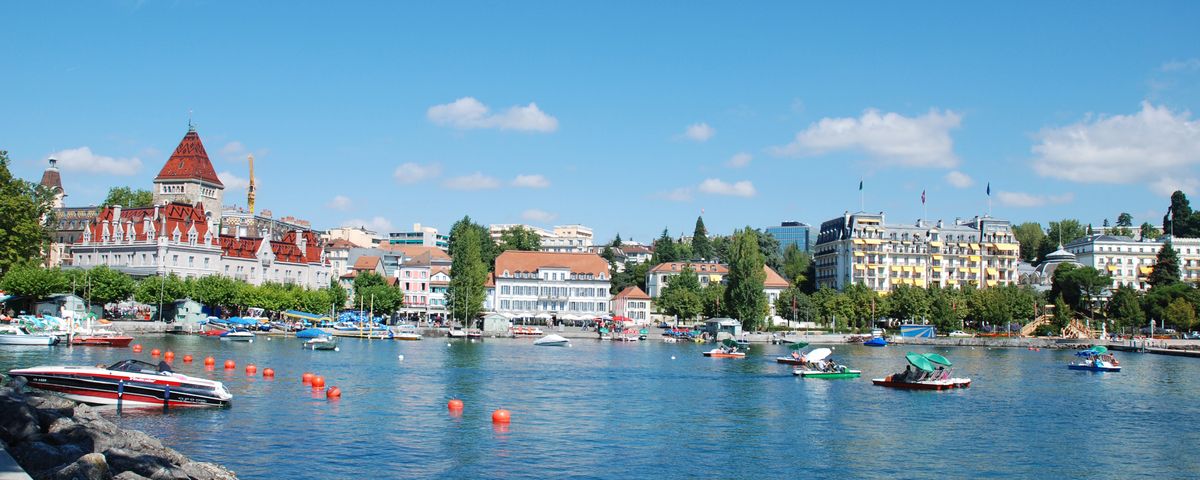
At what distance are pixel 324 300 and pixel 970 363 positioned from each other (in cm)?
6735

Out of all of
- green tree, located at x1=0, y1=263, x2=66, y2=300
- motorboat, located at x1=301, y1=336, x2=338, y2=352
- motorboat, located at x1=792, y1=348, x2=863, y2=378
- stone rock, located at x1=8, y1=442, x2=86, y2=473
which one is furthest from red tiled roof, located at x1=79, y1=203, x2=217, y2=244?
stone rock, located at x1=8, y1=442, x2=86, y2=473

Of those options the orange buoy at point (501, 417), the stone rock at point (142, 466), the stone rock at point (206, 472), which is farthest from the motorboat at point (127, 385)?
the stone rock at point (142, 466)

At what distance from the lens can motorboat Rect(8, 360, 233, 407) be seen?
111 ft

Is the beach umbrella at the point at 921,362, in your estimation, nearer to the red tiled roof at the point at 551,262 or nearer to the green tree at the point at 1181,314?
the green tree at the point at 1181,314

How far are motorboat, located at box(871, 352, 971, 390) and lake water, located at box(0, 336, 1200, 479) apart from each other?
1209 millimetres

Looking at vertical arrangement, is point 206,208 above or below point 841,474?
above

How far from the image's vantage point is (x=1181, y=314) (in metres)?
107

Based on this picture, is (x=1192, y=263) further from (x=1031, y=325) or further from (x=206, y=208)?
(x=206, y=208)

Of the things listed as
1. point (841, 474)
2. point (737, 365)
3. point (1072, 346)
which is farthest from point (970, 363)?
point (841, 474)

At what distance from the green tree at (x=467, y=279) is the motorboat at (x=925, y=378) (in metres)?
59.0

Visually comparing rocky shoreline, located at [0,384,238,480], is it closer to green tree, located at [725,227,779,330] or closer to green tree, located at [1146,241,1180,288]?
green tree, located at [725,227,779,330]

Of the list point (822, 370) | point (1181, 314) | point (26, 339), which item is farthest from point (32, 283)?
point (1181, 314)

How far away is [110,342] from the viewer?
214 feet

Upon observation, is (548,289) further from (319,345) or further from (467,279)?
(319,345)
